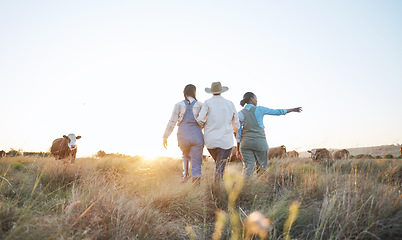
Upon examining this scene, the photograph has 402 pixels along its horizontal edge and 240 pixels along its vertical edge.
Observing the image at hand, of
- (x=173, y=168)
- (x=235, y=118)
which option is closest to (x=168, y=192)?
(x=235, y=118)

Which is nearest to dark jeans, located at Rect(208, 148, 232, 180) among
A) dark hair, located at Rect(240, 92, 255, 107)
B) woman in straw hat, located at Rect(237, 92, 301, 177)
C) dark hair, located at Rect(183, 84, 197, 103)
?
woman in straw hat, located at Rect(237, 92, 301, 177)

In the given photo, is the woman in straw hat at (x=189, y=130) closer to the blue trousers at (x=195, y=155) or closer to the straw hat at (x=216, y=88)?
the blue trousers at (x=195, y=155)

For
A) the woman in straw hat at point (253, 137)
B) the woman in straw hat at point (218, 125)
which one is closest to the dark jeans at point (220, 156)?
the woman in straw hat at point (218, 125)

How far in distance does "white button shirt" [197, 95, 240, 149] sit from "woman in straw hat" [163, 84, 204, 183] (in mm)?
223

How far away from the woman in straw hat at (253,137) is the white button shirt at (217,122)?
2.36 ft

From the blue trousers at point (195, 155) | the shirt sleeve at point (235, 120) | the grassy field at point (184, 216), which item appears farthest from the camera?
the shirt sleeve at point (235, 120)

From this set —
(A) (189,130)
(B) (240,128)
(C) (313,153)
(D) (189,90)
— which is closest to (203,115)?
(A) (189,130)

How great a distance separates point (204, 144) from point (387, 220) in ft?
11.7

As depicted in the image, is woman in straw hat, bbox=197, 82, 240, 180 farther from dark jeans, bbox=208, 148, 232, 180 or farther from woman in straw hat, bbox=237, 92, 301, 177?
woman in straw hat, bbox=237, 92, 301, 177

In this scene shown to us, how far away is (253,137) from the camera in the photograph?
603 centimetres

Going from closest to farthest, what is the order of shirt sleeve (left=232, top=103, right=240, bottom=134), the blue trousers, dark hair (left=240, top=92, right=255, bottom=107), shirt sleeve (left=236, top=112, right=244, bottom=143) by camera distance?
1. the blue trousers
2. shirt sleeve (left=232, top=103, right=240, bottom=134)
3. shirt sleeve (left=236, top=112, right=244, bottom=143)
4. dark hair (left=240, top=92, right=255, bottom=107)

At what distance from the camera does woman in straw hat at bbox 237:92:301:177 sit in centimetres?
601

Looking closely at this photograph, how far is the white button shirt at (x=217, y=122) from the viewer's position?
5.33m

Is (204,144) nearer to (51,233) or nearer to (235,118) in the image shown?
(235,118)
